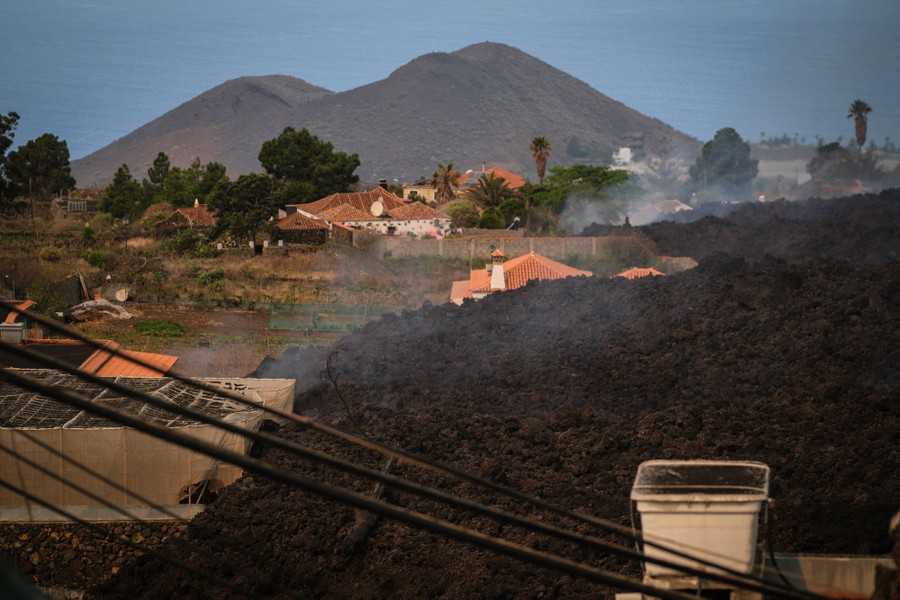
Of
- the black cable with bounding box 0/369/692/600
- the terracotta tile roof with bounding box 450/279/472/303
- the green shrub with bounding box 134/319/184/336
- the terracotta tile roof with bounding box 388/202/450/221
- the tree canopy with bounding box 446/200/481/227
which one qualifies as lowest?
the green shrub with bounding box 134/319/184/336

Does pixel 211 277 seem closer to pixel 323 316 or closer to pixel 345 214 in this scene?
pixel 323 316

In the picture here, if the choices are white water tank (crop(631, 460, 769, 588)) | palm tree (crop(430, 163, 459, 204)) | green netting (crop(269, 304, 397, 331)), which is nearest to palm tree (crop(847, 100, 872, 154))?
palm tree (crop(430, 163, 459, 204))

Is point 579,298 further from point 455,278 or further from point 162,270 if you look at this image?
point 162,270

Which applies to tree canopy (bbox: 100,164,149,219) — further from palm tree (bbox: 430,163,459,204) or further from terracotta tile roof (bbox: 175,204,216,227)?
palm tree (bbox: 430,163,459,204)

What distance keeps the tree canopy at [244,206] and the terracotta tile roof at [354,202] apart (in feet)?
5.40

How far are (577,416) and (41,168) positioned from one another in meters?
60.3

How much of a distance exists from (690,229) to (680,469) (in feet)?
162

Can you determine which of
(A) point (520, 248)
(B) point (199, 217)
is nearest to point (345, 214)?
(B) point (199, 217)

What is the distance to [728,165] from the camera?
10394cm

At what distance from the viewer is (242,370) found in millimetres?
34094

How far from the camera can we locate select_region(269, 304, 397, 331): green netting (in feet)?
133

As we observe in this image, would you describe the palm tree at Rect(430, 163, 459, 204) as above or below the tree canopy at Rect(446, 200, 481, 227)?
above

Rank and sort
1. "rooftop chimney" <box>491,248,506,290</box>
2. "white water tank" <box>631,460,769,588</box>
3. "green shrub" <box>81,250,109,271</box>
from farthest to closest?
"green shrub" <box>81,250,109,271</box> → "rooftop chimney" <box>491,248,506,290</box> → "white water tank" <box>631,460,769,588</box>

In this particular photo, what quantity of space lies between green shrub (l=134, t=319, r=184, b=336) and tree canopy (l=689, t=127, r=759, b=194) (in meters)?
70.5
